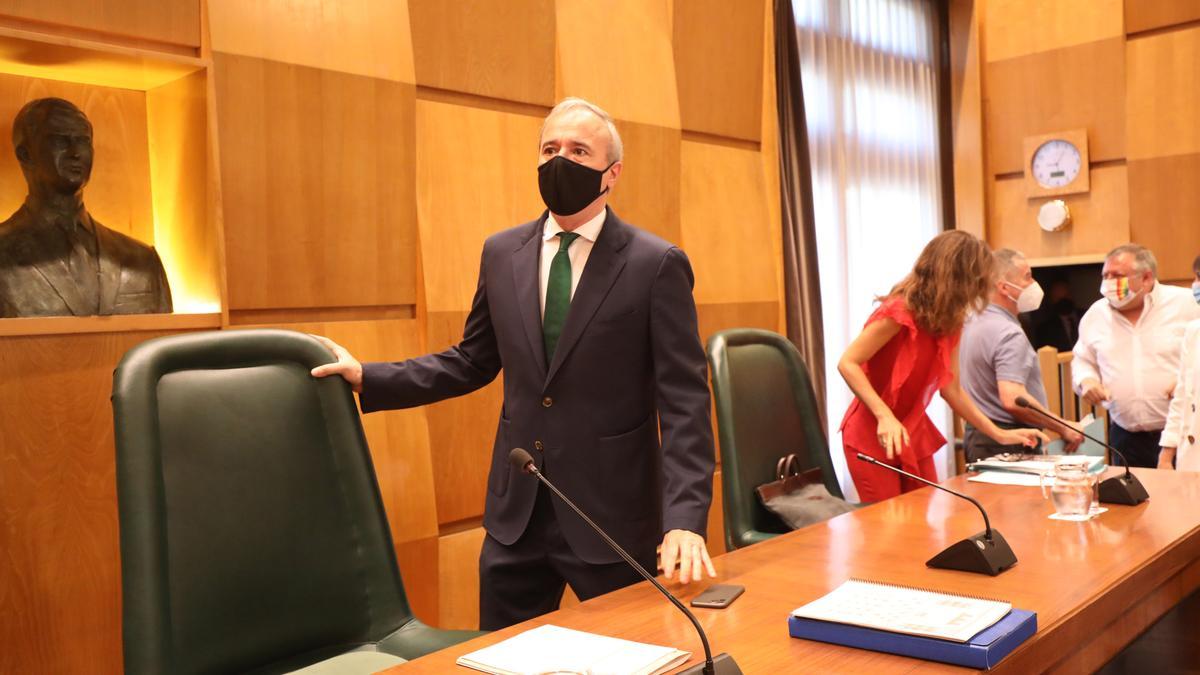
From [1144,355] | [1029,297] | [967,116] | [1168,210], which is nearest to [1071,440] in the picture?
[1029,297]

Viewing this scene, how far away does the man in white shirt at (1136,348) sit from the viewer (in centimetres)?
452

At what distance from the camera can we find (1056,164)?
245 inches

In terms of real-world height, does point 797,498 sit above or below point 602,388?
below

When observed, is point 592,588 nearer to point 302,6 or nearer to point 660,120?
point 302,6

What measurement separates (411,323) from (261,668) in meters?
1.58

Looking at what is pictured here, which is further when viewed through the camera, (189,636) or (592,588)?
(592,588)

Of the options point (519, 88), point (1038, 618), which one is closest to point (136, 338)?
point (519, 88)

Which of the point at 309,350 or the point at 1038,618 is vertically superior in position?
the point at 309,350

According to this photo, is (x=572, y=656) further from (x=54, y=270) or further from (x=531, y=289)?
(x=54, y=270)

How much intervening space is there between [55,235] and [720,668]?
1944 millimetres

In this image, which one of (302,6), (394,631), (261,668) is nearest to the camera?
(261,668)

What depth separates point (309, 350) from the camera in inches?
73.8

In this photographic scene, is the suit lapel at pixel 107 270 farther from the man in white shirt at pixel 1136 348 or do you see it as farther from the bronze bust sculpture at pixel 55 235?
the man in white shirt at pixel 1136 348

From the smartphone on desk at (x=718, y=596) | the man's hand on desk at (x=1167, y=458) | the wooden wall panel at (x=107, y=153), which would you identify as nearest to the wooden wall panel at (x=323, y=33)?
the wooden wall panel at (x=107, y=153)
